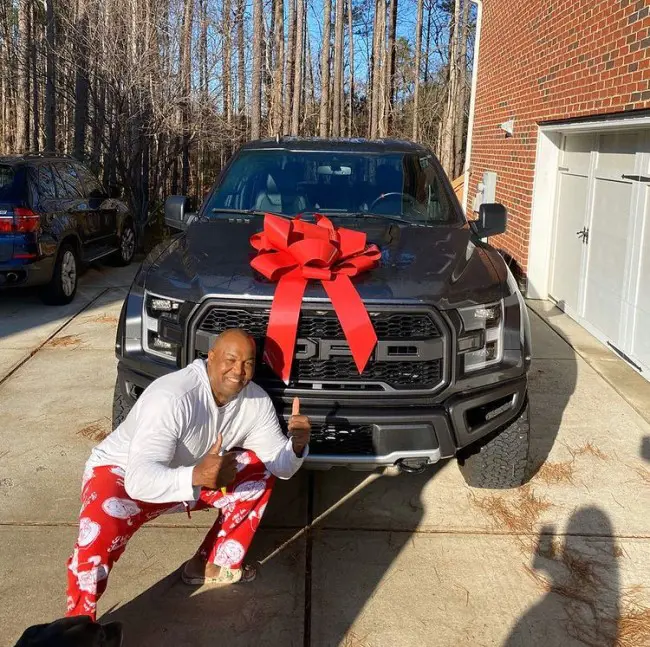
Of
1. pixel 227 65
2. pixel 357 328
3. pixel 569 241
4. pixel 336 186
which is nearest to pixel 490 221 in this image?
pixel 336 186

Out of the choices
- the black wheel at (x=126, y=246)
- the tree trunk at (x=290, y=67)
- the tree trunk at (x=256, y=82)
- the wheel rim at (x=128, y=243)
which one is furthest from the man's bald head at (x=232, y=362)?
the tree trunk at (x=290, y=67)

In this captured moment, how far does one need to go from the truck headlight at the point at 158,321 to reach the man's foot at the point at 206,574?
932 millimetres

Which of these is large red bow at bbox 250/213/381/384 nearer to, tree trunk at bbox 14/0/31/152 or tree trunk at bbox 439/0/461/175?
tree trunk at bbox 14/0/31/152

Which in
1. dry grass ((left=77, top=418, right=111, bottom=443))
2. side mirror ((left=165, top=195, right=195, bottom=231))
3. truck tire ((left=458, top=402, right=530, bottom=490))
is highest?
side mirror ((left=165, top=195, right=195, bottom=231))

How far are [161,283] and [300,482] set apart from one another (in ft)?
4.67

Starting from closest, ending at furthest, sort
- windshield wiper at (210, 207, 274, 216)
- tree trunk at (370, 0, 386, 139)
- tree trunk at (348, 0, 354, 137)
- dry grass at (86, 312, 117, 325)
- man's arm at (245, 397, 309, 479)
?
man's arm at (245, 397, 309, 479), windshield wiper at (210, 207, 274, 216), dry grass at (86, 312, 117, 325), tree trunk at (370, 0, 386, 139), tree trunk at (348, 0, 354, 137)

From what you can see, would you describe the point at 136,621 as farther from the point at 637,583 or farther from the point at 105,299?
the point at 105,299

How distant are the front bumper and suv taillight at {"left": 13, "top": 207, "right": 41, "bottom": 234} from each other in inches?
215

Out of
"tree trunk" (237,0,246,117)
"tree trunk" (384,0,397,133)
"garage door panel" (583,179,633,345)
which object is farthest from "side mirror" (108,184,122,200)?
"tree trunk" (384,0,397,133)

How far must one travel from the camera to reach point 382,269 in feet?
11.9

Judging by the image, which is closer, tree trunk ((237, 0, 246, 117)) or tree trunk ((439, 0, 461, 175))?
tree trunk ((237, 0, 246, 117))

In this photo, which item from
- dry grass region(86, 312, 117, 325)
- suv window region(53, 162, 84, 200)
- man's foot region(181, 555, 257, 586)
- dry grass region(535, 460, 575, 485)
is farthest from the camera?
suv window region(53, 162, 84, 200)

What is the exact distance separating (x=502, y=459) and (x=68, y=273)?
6.36 metres

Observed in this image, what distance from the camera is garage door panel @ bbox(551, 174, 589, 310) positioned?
8202 millimetres
